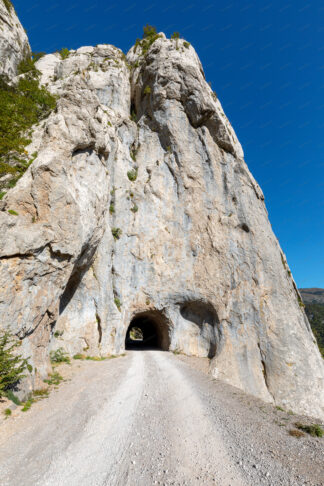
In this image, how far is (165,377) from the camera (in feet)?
34.8

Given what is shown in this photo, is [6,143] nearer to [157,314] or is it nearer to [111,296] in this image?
[111,296]

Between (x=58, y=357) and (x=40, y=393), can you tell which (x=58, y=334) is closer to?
(x=58, y=357)

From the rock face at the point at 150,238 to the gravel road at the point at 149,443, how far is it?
2.77m

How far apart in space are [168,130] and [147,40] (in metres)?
17.2

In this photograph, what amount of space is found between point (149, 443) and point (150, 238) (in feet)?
53.7

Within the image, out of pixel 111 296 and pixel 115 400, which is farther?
pixel 111 296

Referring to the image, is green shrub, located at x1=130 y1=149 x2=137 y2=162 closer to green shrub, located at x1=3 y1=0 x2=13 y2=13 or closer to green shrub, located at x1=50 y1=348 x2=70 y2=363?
green shrub, located at x1=50 y1=348 x2=70 y2=363

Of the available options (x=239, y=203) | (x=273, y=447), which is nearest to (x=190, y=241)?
(x=239, y=203)

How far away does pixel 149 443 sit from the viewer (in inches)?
197

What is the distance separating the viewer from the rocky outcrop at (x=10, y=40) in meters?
21.8

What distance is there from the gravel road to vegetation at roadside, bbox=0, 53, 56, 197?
32.6ft

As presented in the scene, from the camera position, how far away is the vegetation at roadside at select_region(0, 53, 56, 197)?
1131 cm

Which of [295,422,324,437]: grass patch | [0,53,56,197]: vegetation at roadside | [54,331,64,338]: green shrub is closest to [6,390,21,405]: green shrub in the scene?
[54,331,64,338]: green shrub

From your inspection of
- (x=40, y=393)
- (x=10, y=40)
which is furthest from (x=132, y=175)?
(x=40, y=393)
